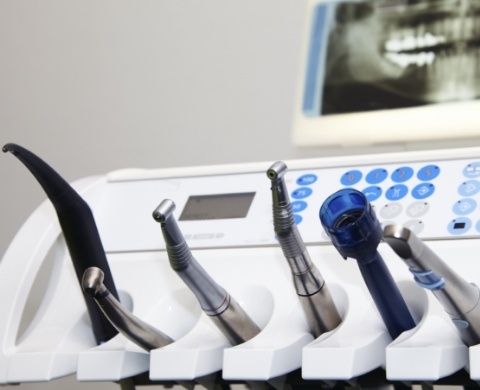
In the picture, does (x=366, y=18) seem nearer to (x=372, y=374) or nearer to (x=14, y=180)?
(x=372, y=374)

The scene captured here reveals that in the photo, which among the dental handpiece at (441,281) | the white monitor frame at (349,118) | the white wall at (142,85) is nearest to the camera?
the dental handpiece at (441,281)

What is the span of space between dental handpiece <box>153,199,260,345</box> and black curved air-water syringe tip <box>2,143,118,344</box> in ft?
0.36

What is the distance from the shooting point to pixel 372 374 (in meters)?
0.52

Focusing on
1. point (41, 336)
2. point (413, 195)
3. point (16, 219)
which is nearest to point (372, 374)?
point (413, 195)

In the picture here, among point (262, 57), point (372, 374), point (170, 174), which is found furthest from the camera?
point (262, 57)

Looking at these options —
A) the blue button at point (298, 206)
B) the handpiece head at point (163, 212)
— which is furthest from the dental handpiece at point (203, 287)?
the blue button at point (298, 206)

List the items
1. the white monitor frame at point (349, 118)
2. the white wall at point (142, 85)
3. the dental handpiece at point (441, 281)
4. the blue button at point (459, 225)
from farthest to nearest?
the white wall at point (142, 85) < the white monitor frame at point (349, 118) < the blue button at point (459, 225) < the dental handpiece at point (441, 281)

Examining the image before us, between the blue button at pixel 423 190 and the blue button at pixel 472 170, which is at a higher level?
the blue button at pixel 472 170

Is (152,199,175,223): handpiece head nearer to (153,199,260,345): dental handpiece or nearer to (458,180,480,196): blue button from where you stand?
(153,199,260,345): dental handpiece

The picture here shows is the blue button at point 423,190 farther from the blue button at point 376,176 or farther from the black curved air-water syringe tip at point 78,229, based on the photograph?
the black curved air-water syringe tip at point 78,229

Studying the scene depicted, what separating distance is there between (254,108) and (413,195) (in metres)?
0.44

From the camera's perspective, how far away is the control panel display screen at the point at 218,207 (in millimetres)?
635

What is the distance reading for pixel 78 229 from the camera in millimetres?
587

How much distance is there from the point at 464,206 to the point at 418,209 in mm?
30
